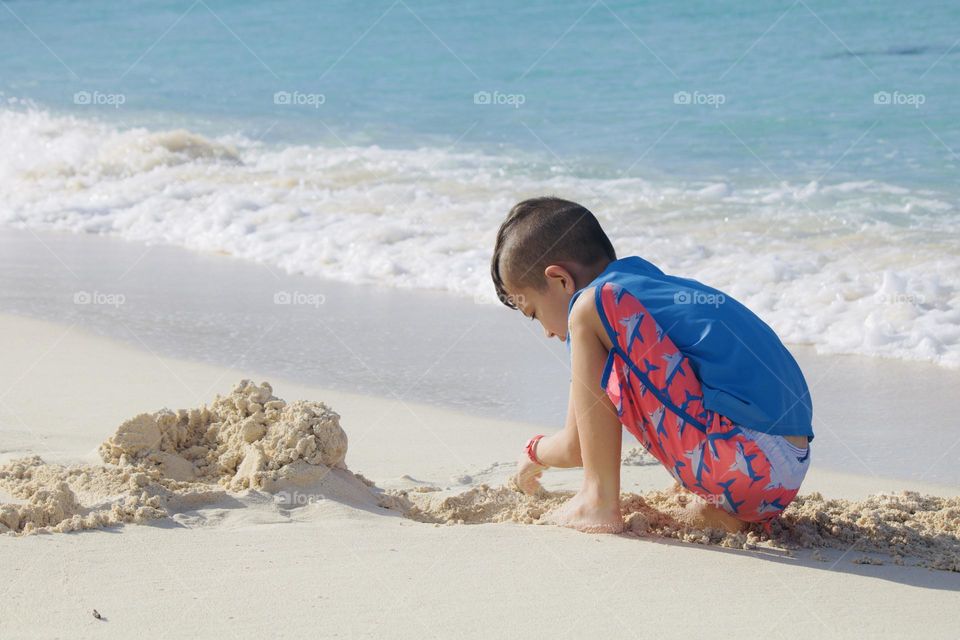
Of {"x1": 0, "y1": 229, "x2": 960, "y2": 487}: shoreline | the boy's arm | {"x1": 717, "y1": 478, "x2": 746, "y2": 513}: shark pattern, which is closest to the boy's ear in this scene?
the boy's arm

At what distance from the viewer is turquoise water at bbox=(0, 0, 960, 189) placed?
385 inches

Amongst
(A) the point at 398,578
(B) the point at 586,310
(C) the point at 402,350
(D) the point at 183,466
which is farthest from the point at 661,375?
(C) the point at 402,350

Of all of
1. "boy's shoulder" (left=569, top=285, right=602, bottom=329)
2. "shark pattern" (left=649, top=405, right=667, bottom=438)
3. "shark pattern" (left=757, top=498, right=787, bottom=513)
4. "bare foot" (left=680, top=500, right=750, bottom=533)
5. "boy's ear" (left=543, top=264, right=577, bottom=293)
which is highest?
"boy's ear" (left=543, top=264, right=577, bottom=293)

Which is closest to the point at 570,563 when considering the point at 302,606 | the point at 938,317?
the point at 302,606

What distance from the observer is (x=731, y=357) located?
8.39ft

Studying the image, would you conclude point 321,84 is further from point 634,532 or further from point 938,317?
point 634,532

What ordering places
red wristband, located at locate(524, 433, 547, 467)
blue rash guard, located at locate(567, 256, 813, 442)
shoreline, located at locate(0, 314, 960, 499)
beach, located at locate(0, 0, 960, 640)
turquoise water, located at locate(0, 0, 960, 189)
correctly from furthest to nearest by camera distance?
1. turquoise water, located at locate(0, 0, 960, 189)
2. shoreline, located at locate(0, 314, 960, 499)
3. red wristband, located at locate(524, 433, 547, 467)
4. blue rash guard, located at locate(567, 256, 813, 442)
5. beach, located at locate(0, 0, 960, 640)

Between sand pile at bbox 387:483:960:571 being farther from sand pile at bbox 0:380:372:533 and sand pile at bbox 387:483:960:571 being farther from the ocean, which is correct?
the ocean

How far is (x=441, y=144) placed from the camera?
11156 millimetres

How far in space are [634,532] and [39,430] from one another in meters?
2.08

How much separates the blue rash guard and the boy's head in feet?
0.22

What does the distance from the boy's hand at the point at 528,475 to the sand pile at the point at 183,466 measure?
43 centimetres

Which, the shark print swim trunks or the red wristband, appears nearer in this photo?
the shark print swim trunks

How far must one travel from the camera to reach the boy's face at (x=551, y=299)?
2691mm
